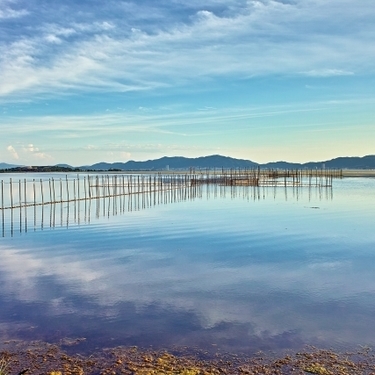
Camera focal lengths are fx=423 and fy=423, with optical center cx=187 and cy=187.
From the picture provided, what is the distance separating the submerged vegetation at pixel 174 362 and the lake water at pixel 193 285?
0.27 meters

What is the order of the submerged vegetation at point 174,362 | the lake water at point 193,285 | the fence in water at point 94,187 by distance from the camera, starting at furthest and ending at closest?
1. the fence in water at point 94,187
2. the lake water at point 193,285
3. the submerged vegetation at point 174,362

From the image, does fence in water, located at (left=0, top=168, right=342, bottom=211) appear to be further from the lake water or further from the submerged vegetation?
the submerged vegetation

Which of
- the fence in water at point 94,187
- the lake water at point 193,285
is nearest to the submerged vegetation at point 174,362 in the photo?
the lake water at point 193,285

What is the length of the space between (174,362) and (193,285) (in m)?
3.06

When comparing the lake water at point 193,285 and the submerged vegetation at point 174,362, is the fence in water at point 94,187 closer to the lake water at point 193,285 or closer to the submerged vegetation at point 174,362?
the lake water at point 193,285

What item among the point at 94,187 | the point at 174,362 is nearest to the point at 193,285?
the point at 174,362

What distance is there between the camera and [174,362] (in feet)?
16.4

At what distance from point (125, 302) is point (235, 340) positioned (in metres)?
2.29

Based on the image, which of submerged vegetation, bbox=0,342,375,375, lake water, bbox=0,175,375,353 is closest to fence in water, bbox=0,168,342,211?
lake water, bbox=0,175,375,353

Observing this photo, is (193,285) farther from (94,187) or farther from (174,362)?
(94,187)

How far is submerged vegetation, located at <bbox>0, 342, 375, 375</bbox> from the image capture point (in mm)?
4746

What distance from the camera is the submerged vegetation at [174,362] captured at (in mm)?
4746

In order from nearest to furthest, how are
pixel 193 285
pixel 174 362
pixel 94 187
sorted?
pixel 174 362 < pixel 193 285 < pixel 94 187

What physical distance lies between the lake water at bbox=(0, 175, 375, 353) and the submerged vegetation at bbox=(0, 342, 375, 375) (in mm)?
268
